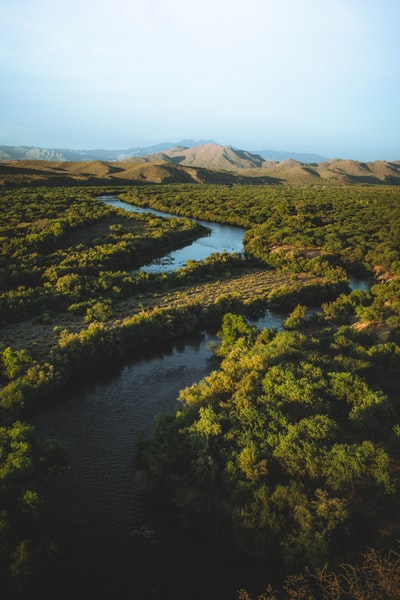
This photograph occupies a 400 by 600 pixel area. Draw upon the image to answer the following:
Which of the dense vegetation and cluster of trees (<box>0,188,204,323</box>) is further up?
cluster of trees (<box>0,188,204,323</box>)

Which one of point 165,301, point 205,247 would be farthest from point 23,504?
point 205,247

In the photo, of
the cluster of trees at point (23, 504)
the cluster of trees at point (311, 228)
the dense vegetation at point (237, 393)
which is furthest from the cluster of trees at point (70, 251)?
the cluster of trees at point (23, 504)

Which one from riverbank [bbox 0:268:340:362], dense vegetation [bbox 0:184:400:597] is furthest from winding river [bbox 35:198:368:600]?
riverbank [bbox 0:268:340:362]

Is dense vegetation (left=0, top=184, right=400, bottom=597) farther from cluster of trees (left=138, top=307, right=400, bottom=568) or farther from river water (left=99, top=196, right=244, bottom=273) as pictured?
river water (left=99, top=196, right=244, bottom=273)

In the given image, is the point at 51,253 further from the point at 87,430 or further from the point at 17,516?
the point at 17,516

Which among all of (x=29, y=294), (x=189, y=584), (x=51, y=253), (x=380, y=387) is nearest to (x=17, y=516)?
(x=189, y=584)

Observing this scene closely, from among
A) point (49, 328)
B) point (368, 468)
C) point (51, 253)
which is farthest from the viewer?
point (51, 253)

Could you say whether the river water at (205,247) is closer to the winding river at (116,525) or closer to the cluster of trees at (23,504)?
the winding river at (116,525)
